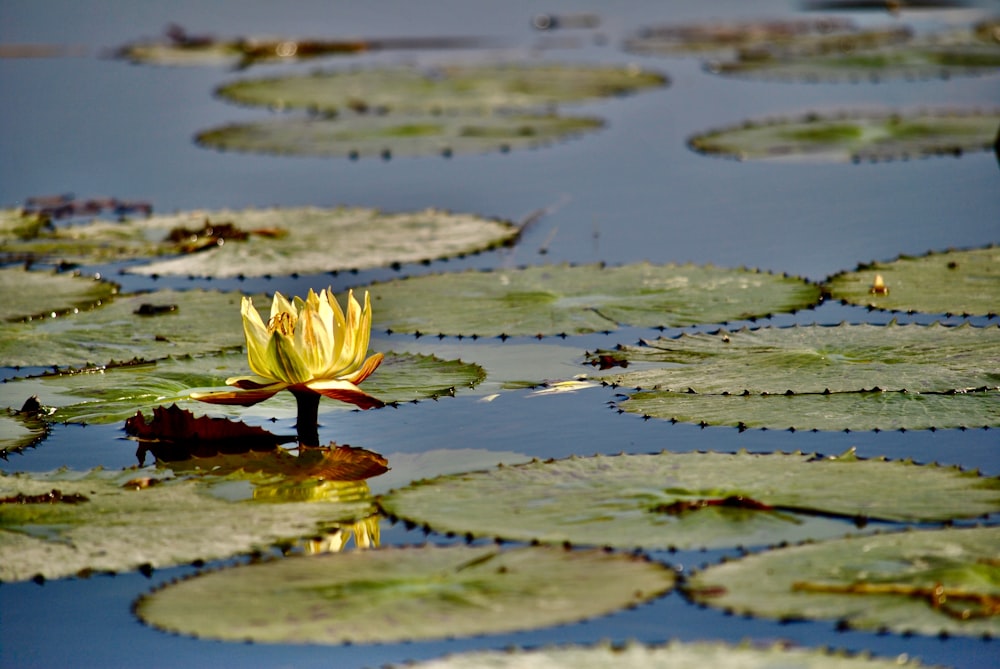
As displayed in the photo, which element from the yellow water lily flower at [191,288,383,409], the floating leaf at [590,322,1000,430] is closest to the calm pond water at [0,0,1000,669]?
the floating leaf at [590,322,1000,430]

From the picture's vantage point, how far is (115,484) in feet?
8.54

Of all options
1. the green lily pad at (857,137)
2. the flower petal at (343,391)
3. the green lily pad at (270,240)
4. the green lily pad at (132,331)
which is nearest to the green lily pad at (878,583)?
the flower petal at (343,391)

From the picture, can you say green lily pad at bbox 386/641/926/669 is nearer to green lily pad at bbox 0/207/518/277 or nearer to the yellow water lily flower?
the yellow water lily flower

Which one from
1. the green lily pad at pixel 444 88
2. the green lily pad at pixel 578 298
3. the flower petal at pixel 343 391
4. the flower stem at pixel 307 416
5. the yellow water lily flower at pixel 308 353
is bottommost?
the flower stem at pixel 307 416

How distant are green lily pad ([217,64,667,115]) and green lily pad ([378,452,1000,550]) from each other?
454cm

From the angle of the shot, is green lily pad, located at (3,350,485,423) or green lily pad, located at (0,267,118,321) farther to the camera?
green lily pad, located at (0,267,118,321)

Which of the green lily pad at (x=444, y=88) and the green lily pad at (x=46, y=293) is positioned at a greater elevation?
the green lily pad at (x=444, y=88)

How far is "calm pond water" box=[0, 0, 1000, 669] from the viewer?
2.11 meters

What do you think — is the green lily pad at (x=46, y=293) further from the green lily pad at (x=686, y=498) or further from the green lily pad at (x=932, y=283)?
the green lily pad at (x=932, y=283)

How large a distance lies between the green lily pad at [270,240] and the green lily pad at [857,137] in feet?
5.41

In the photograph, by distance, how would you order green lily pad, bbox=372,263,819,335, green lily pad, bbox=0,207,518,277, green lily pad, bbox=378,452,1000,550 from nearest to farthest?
green lily pad, bbox=378,452,1000,550, green lily pad, bbox=372,263,819,335, green lily pad, bbox=0,207,518,277

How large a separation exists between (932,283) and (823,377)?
2.81ft

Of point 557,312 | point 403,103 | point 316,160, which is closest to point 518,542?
point 557,312

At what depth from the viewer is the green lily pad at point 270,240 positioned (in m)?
4.29
